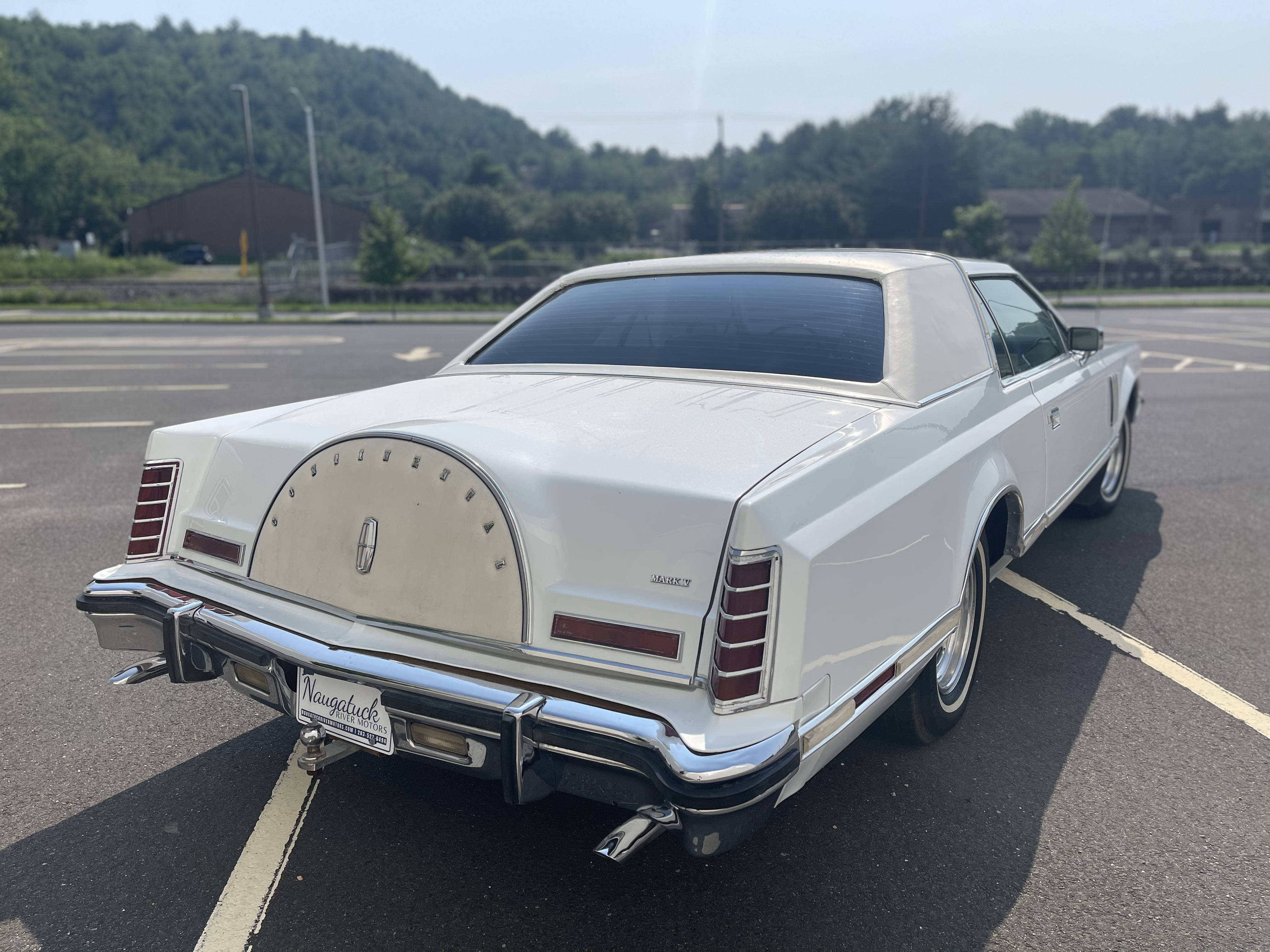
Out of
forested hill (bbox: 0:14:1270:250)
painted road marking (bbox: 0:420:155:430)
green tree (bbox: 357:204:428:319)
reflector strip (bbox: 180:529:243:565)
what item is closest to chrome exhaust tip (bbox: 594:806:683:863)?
reflector strip (bbox: 180:529:243:565)

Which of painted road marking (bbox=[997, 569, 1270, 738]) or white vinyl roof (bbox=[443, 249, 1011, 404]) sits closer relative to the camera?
white vinyl roof (bbox=[443, 249, 1011, 404])

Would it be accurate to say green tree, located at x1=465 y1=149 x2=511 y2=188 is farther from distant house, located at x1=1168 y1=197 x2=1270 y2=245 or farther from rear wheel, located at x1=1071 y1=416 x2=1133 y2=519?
rear wheel, located at x1=1071 y1=416 x2=1133 y2=519

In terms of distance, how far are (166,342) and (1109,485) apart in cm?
1715

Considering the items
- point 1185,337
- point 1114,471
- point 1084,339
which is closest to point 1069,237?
point 1185,337

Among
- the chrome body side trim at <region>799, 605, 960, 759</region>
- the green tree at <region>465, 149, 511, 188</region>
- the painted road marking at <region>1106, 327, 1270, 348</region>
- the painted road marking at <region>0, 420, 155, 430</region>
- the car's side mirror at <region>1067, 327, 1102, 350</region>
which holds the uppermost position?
the green tree at <region>465, 149, 511, 188</region>

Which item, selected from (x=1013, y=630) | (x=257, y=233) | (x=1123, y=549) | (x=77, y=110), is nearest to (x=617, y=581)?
(x=1013, y=630)

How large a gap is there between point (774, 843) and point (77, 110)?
437 feet

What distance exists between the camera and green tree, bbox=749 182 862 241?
73.0 m

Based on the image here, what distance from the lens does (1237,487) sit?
6863mm

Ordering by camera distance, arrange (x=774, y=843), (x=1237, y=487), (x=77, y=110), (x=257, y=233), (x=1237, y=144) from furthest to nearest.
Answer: (x=1237, y=144), (x=77, y=110), (x=257, y=233), (x=1237, y=487), (x=774, y=843)

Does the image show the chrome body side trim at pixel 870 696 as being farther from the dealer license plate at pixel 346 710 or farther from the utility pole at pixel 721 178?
the utility pole at pixel 721 178

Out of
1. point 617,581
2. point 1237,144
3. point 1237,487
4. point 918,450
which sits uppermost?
point 1237,144

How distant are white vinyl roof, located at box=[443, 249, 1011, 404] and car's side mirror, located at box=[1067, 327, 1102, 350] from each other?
1141 millimetres

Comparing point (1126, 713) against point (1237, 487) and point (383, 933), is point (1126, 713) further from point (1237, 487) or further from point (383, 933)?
point (1237, 487)
